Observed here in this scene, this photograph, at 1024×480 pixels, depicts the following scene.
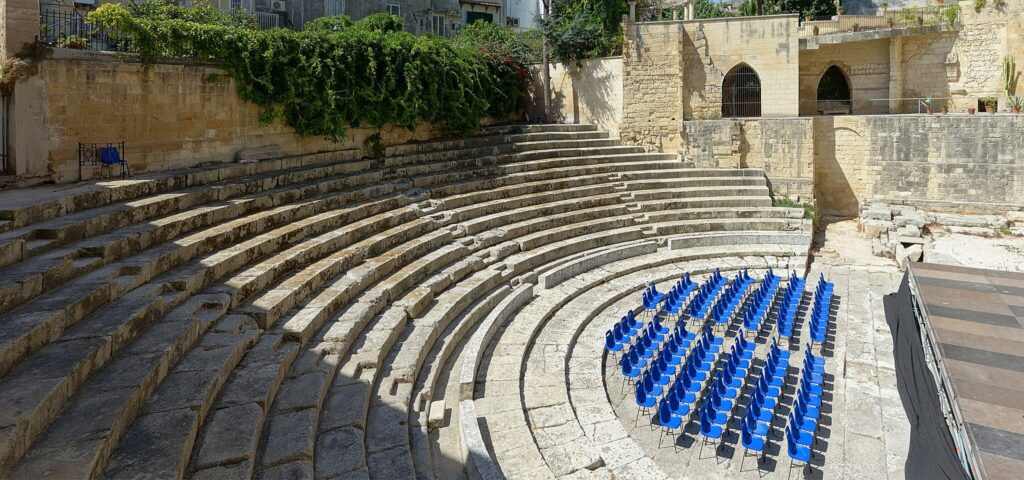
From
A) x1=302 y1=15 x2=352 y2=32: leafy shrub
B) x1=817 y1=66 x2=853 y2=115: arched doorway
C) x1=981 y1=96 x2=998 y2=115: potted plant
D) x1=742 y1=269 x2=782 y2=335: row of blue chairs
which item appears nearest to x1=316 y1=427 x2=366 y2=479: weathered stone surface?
x1=742 y1=269 x2=782 y2=335: row of blue chairs

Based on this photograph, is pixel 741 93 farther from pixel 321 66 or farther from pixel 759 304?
pixel 321 66

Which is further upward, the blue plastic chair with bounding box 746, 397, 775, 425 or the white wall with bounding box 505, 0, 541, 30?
the white wall with bounding box 505, 0, 541, 30

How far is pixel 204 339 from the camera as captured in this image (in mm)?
6090

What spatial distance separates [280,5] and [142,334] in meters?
18.2

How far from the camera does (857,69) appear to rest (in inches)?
821

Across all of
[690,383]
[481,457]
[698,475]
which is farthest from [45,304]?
[690,383]

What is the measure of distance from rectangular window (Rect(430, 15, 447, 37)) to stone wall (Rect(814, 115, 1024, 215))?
47.0 ft

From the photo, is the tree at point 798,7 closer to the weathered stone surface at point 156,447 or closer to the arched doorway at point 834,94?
the arched doorway at point 834,94

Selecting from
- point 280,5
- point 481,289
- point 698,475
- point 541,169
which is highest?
point 280,5

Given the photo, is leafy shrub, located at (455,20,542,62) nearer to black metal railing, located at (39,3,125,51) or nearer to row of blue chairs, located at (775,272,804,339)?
black metal railing, located at (39,3,125,51)

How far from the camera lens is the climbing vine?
33.4 feet

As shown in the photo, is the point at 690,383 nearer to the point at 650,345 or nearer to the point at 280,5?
the point at 650,345

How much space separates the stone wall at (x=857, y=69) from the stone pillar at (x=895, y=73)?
0.28 metres

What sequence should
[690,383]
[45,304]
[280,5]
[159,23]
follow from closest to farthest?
[45,304]
[690,383]
[159,23]
[280,5]
